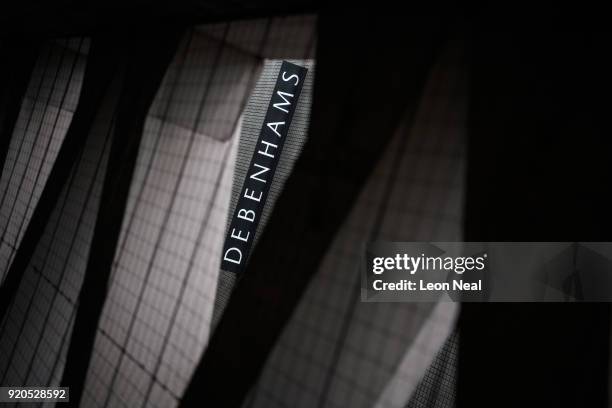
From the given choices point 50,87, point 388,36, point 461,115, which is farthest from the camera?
point 50,87

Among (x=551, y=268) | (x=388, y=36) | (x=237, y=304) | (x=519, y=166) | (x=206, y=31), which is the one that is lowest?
(x=237, y=304)

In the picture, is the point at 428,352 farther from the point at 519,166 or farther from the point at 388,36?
the point at 388,36

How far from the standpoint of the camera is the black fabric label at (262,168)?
63.9ft

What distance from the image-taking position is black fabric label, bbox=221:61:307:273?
19469mm

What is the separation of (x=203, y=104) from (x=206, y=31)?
77 centimetres

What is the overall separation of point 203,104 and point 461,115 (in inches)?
111

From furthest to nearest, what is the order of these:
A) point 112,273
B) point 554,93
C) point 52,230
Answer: point 52,230 < point 112,273 < point 554,93

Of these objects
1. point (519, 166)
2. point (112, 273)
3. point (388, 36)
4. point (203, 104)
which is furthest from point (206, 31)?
point (519, 166)

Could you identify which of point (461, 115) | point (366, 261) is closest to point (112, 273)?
point (366, 261)

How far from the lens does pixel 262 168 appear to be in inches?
807

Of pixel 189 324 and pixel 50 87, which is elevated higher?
pixel 50 87

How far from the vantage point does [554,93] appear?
2.38 metres

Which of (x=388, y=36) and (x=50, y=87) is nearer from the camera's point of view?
(x=388, y=36)

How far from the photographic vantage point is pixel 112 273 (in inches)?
204
